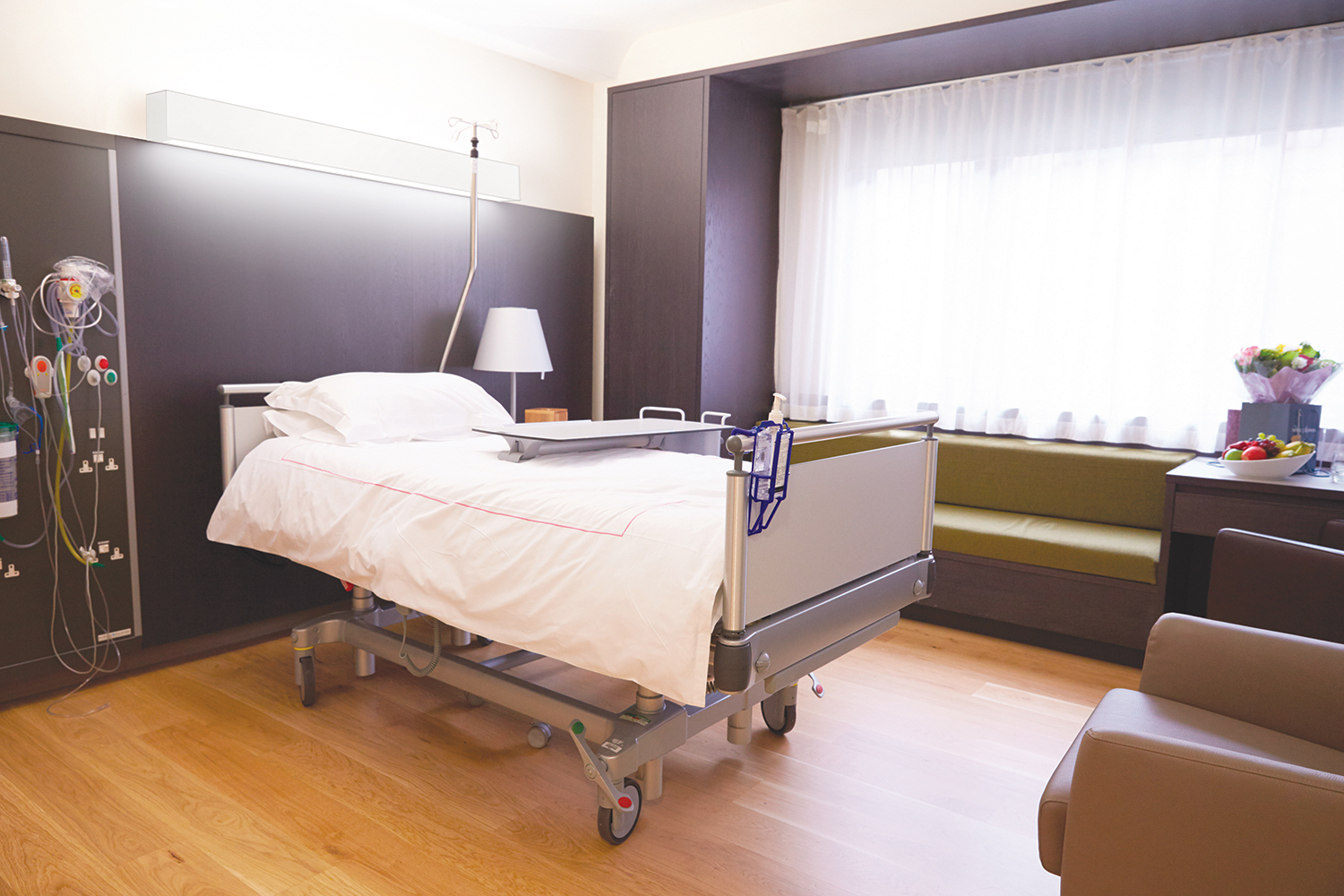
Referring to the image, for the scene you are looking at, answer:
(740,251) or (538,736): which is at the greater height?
(740,251)

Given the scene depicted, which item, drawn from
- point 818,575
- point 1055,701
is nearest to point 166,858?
point 818,575

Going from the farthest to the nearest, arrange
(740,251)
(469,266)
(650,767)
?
(740,251) → (469,266) → (650,767)

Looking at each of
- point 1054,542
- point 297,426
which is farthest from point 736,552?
point 1054,542

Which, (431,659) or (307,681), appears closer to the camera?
(431,659)

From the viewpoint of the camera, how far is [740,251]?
4.32 metres

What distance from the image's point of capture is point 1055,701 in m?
2.88

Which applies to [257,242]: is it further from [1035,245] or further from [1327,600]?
[1327,600]

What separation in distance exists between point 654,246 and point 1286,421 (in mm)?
2704

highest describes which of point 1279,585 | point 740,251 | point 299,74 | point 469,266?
point 299,74

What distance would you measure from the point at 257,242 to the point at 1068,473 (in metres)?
3.39

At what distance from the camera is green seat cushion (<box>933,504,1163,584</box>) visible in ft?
10.4

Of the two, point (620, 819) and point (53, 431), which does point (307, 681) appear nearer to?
point (53, 431)

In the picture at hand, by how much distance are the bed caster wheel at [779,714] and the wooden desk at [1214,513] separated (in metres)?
1.49

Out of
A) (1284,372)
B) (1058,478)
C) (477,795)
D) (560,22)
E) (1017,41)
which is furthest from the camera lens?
(560,22)
